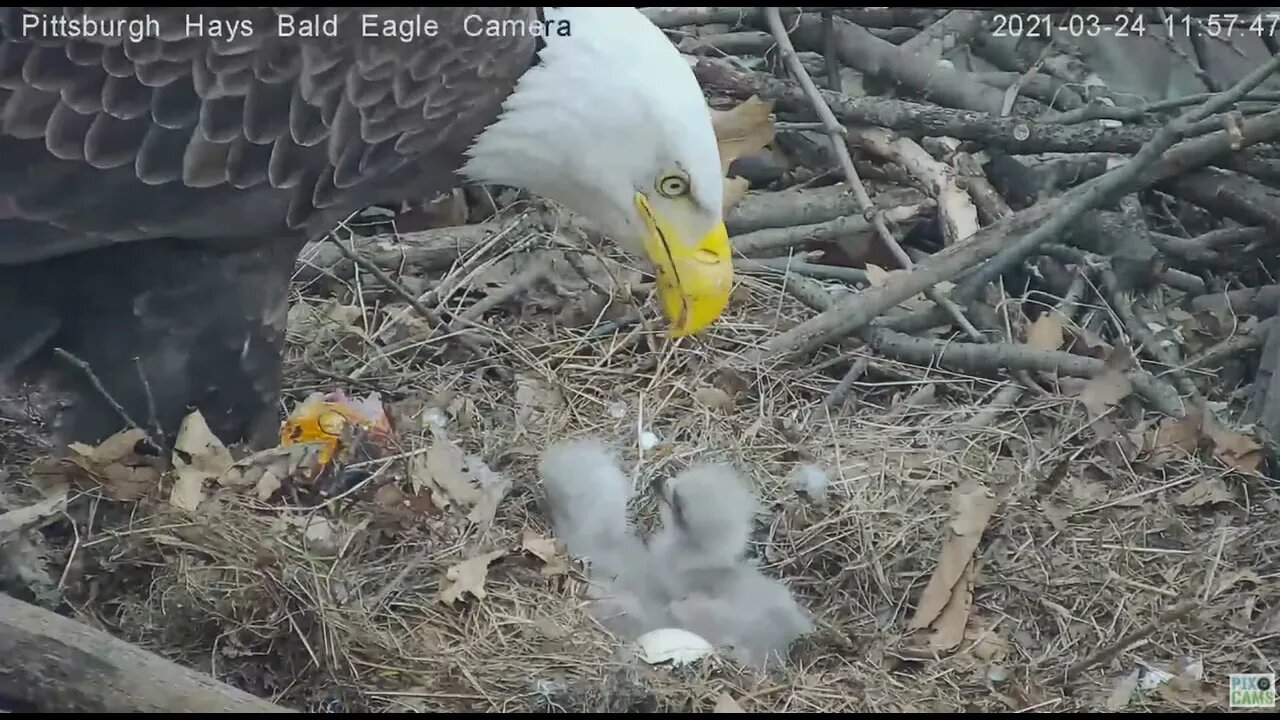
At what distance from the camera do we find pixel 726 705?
4.88 ft

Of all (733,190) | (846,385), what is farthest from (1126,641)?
(733,190)

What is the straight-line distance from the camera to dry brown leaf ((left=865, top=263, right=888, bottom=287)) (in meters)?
2.25

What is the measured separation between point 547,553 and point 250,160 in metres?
0.66

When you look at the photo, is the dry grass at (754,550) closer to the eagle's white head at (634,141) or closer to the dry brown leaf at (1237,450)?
the dry brown leaf at (1237,450)

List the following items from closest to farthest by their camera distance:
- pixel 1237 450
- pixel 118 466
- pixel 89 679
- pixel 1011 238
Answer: pixel 89 679 → pixel 118 466 → pixel 1237 450 → pixel 1011 238

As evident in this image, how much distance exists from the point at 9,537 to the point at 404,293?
2.68 feet

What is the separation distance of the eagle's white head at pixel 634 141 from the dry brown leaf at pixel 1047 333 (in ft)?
2.16

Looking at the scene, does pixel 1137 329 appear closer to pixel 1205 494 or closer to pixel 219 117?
pixel 1205 494

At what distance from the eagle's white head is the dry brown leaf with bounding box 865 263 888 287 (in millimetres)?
492

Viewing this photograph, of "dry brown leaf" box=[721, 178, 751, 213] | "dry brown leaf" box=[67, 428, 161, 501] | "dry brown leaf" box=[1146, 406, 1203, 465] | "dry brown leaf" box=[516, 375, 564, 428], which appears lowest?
"dry brown leaf" box=[516, 375, 564, 428]

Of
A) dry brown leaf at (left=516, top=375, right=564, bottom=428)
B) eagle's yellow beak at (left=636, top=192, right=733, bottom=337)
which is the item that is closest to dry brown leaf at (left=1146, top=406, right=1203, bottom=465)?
eagle's yellow beak at (left=636, top=192, right=733, bottom=337)

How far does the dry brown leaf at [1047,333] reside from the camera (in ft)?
7.18

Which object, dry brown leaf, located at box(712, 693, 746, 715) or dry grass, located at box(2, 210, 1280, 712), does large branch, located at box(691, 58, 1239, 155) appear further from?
dry brown leaf, located at box(712, 693, 746, 715)

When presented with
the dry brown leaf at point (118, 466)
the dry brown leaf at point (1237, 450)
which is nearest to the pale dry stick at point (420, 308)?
the dry brown leaf at point (118, 466)
